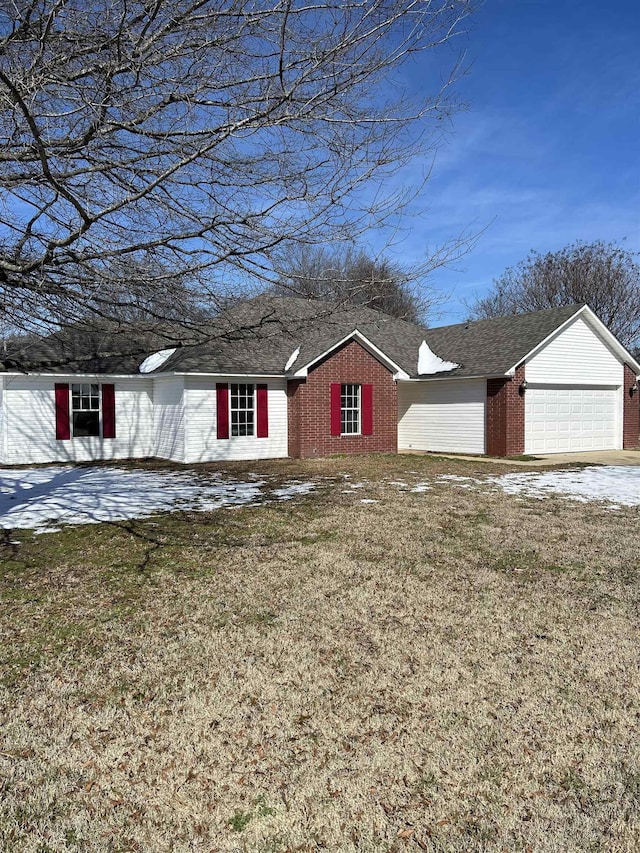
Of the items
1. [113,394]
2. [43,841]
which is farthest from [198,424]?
[43,841]

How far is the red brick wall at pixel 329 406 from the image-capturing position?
1783cm

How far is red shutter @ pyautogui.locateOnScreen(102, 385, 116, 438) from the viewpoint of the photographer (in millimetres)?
17591

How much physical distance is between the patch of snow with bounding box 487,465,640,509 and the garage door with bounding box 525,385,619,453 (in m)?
3.72

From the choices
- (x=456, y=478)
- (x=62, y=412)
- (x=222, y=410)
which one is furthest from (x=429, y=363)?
(x=62, y=412)

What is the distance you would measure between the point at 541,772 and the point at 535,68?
23.7 feet

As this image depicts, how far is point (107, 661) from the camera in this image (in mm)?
4176

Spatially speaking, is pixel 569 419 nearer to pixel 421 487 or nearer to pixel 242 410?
pixel 421 487

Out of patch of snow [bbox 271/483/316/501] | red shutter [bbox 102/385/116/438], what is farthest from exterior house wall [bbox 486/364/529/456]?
red shutter [bbox 102/385/116/438]

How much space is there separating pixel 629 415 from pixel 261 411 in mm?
13039

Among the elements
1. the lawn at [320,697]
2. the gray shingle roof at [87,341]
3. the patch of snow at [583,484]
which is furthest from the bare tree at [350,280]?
the patch of snow at [583,484]

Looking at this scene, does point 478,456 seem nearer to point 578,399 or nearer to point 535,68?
point 578,399

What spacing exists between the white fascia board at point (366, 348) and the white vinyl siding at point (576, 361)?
3.95 meters

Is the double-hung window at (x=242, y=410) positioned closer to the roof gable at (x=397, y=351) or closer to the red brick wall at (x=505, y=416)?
the roof gable at (x=397, y=351)

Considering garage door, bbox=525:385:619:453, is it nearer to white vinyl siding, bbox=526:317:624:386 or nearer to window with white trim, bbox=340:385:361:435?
→ white vinyl siding, bbox=526:317:624:386
